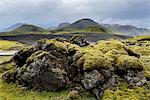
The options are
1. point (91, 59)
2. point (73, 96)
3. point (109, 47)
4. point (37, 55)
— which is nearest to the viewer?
point (73, 96)

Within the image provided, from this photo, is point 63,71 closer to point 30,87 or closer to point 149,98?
point 30,87

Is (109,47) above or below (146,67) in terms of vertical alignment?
above

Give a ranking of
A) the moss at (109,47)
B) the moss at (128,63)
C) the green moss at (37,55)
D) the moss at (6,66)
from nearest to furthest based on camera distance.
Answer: the moss at (128,63), the green moss at (37,55), the moss at (109,47), the moss at (6,66)

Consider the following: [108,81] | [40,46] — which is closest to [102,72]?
[108,81]

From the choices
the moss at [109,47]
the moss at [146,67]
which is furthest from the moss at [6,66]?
the moss at [146,67]

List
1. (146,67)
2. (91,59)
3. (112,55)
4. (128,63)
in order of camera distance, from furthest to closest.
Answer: (146,67) < (112,55) < (91,59) < (128,63)

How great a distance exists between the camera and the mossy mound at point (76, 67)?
115ft

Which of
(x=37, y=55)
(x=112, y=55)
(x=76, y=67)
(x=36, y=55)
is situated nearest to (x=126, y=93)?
(x=112, y=55)

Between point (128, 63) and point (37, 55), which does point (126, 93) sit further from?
point (37, 55)

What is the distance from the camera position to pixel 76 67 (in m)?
38.8

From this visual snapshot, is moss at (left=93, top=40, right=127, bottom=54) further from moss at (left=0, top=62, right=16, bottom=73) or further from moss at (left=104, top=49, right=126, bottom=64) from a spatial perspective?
moss at (left=0, top=62, right=16, bottom=73)

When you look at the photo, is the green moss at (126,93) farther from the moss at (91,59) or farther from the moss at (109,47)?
the moss at (109,47)

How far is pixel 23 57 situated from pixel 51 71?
7286 millimetres

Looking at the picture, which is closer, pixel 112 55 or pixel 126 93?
pixel 126 93
